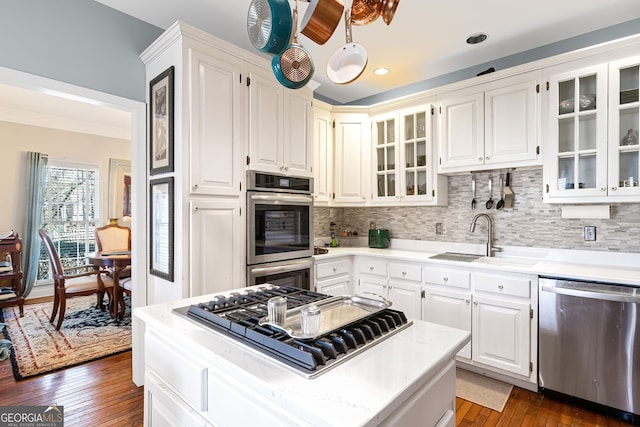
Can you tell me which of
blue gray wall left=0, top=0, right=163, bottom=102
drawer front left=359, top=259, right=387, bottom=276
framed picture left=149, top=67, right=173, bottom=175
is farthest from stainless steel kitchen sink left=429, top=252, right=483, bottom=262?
blue gray wall left=0, top=0, right=163, bottom=102

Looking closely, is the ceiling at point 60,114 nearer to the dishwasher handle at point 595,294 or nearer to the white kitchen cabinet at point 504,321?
the white kitchen cabinet at point 504,321

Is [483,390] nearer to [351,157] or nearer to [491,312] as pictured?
[491,312]

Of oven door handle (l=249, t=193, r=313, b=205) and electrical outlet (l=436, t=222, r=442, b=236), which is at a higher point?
oven door handle (l=249, t=193, r=313, b=205)

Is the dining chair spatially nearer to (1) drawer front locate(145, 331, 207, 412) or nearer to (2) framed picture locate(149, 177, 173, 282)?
(2) framed picture locate(149, 177, 173, 282)

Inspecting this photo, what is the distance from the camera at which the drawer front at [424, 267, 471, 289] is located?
2639 mm

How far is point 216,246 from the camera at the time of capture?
228cm

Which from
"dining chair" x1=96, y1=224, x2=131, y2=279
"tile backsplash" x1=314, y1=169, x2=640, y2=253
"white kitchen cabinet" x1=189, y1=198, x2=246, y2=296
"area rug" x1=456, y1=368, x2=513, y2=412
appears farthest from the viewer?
"dining chair" x1=96, y1=224, x2=131, y2=279

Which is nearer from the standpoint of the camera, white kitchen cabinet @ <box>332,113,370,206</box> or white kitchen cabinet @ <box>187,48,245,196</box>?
white kitchen cabinet @ <box>187,48,245,196</box>

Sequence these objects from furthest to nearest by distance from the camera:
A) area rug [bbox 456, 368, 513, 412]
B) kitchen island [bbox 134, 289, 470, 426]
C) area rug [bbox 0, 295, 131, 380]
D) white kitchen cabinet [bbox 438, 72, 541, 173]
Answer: area rug [bbox 0, 295, 131, 380] → white kitchen cabinet [bbox 438, 72, 541, 173] → area rug [bbox 456, 368, 513, 412] → kitchen island [bbox 134, 289, 470, 426]

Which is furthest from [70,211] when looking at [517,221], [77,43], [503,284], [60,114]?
[517,221]

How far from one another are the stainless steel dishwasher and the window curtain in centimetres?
636

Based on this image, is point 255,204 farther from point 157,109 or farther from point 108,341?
point 108,341

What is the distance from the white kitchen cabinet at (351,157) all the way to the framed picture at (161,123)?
1.87 metres

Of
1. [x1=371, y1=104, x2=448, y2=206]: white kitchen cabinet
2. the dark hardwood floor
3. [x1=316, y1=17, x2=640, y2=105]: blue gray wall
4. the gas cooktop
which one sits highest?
[x1=316, y1=17, x2=640, y2=105]: blue gray wall
